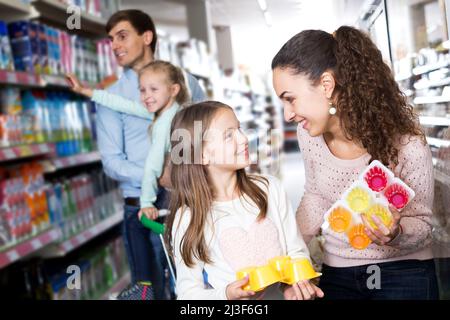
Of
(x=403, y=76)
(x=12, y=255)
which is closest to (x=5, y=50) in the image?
(x=12, y=255)

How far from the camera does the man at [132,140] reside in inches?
56.4

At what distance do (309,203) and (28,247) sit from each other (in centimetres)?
145

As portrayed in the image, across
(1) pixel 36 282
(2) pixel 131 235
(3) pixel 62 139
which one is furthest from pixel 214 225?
(3) pixel 62 139

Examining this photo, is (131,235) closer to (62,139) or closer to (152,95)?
(152,95)

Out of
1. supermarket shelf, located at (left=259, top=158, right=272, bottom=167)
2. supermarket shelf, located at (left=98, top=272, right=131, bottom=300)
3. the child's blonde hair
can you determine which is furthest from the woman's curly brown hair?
supermarket shelf, located at (left=98, top=272, right=131, bottom=300)

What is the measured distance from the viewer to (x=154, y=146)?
4.64 ft

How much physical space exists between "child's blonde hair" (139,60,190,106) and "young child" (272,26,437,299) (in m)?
0.37

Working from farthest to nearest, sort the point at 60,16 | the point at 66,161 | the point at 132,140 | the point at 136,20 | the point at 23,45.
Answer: the point at 60,16
the point at 66,161
the point at 23,45
the point at 132,140
the point at 136,20

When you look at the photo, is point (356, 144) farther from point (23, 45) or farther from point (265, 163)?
point (23, 45)

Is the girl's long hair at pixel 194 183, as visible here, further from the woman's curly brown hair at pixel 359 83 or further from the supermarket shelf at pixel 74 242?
the supermarket shelf at pixel 74 242

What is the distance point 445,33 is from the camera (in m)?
1.16

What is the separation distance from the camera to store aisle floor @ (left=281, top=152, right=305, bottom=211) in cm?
119

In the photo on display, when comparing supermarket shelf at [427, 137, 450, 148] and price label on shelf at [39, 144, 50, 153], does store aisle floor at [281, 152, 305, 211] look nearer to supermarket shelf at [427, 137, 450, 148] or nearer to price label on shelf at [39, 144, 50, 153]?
supermarket shelf at [427, 137, 450, 148]
